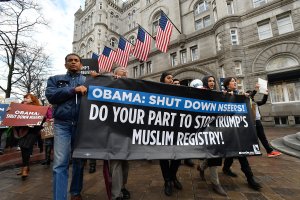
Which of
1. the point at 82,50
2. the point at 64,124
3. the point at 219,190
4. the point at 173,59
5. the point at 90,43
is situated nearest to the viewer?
the point at 64,124

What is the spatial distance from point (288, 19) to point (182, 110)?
729 inches

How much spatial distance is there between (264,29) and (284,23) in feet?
4.92

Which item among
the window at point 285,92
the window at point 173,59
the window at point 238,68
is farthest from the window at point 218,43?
the window at point 285,92

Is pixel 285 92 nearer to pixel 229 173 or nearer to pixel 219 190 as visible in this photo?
pixel 229 173

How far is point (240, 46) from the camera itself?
17.5 meters

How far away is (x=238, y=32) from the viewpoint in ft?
58.7

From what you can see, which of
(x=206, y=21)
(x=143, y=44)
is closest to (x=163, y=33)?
(x=143, y=44)

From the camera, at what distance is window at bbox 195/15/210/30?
2195 cm

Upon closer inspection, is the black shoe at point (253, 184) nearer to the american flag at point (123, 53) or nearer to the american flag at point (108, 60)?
the american flag at point (123, 53)

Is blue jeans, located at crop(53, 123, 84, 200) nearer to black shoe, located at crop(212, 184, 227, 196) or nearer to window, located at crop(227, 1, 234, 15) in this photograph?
black shoe, located at crop(212, 184, 227, 196)

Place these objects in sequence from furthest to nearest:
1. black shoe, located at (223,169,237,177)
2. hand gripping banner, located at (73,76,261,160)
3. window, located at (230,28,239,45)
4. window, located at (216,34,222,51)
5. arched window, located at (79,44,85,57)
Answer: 1. arched window, located at (79,44,85,57)
2. window, located at (216,34,222,51)
3. window, located at (230,28,239,45)
4. black shoe, located at (223,169,237,177)
5. hand gripping banner, located at (73,76,261,160)

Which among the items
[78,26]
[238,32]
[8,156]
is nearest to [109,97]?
[8,156]

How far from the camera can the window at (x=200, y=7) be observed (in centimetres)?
2240

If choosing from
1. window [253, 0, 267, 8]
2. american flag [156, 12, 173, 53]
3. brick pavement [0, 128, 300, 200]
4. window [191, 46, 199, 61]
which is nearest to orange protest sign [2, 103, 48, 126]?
brick pavement [0, 128, 300, 200]
